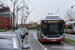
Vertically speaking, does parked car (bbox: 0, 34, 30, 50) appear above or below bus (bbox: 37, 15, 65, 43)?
above

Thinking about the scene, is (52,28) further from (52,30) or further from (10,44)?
(10,44)

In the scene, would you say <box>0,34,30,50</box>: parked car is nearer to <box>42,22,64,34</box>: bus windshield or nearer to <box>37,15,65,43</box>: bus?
<box>37,15,65,43</box>: bus

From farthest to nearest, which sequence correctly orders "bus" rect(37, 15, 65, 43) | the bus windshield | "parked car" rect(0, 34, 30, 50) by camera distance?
the bus windshield < "bus" rect(37, 15, 65, 43) < "parked car" rect(0, 34, 30, 50)

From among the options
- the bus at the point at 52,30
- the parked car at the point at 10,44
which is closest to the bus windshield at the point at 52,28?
the bus at the point at 52,30

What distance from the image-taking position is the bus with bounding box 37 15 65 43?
55.6 ft

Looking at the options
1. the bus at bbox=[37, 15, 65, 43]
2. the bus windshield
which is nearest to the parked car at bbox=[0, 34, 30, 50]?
the bus at bbox=[37, 15, 65, 43]

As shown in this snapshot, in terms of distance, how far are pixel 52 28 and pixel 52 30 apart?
23 centimetres

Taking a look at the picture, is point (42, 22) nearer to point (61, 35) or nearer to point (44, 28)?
point (44, 28)

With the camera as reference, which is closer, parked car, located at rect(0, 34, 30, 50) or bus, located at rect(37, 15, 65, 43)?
parked car, located at rect(0, 34, 30, 50)

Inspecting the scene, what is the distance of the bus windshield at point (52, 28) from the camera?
56.0 feet

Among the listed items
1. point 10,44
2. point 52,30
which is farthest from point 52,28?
point 10,44

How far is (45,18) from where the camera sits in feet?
57.8

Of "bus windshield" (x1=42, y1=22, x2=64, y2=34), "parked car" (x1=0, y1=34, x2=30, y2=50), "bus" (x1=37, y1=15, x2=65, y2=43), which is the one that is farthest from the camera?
"bus windshield" (x1=42, y1=22, x2=64, y2=34)

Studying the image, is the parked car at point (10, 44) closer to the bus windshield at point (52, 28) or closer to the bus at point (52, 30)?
the bus at point (52, 30)
